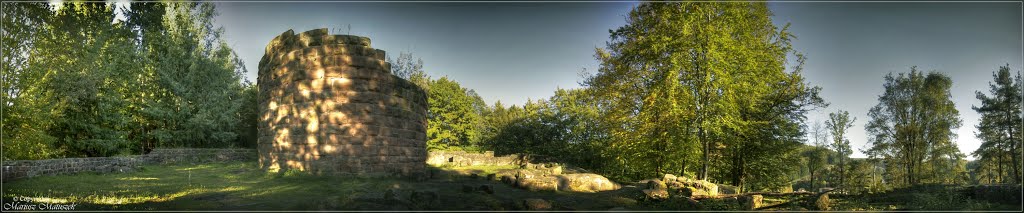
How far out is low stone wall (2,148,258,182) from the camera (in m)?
11.5

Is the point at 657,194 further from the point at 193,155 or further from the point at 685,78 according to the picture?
the point at 193,155

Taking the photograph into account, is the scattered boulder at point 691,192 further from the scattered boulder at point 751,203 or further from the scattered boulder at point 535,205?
the scattered boulder at point 535,205

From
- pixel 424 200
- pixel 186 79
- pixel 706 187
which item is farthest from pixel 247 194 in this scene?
pixel 186 79

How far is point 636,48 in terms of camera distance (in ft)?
50.4

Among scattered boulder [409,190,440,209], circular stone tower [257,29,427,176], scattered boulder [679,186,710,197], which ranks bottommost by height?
scattered boulder [679,186,710,197]

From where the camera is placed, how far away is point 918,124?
26.5 meters

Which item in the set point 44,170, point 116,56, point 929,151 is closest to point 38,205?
point 44,170

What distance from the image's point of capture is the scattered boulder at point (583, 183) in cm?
1281

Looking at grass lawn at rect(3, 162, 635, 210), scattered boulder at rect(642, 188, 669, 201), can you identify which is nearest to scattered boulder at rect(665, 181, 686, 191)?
scattered boulder at rect(642, 188, 669, 201)

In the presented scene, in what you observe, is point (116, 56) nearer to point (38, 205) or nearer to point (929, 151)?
point (38, 205)

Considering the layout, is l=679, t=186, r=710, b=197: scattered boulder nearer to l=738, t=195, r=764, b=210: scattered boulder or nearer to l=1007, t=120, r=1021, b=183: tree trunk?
l=738, t=195, r=764, b=210: scattered boulder

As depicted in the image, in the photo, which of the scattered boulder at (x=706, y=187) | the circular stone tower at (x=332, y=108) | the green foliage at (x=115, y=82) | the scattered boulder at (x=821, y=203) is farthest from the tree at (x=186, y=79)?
the scattered boulder at (x=821, y=203)

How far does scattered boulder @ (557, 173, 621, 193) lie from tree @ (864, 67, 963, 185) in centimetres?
2315

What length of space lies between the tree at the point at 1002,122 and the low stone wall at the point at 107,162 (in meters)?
36.7
